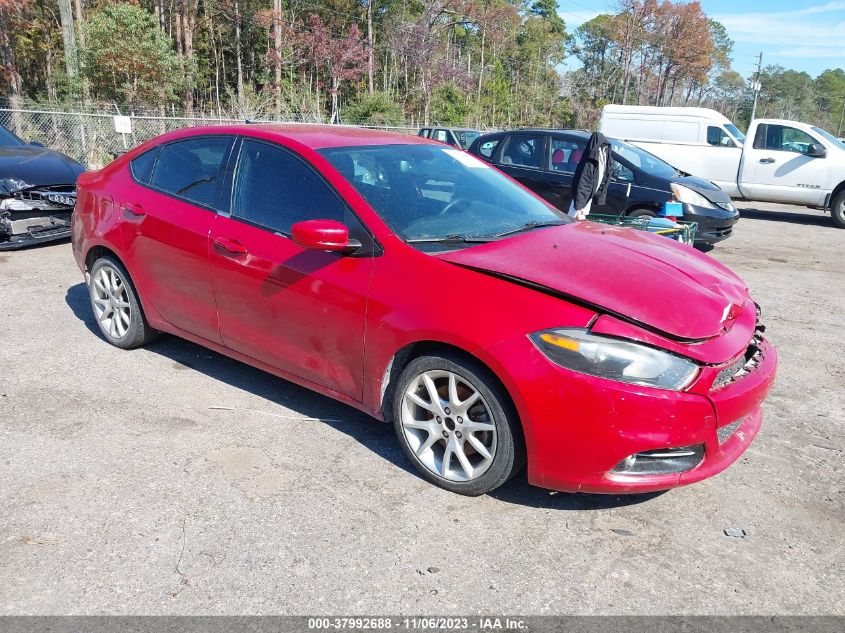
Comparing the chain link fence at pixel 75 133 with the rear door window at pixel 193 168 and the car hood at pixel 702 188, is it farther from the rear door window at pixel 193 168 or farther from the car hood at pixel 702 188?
the rear door window at pixel 193 168

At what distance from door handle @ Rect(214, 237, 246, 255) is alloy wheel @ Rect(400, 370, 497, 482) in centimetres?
135

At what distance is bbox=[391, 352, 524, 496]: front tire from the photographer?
3.00 metres

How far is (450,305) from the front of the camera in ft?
10.1

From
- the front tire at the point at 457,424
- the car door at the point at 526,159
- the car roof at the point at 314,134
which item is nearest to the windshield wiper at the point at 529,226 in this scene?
the front tire at the point at 457,424

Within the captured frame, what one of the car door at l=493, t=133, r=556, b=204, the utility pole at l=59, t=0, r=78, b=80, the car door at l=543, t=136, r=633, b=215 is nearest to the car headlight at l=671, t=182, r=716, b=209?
the car door at l=543, t=136, r=633, b=215

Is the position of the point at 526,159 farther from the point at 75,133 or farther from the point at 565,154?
the point at 75,133

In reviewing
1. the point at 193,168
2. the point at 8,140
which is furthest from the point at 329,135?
the point at 8,140

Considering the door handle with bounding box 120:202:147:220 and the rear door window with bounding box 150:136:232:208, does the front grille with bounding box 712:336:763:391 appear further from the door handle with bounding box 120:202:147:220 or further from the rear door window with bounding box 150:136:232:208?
the door handle with bounding box 120:202:147:220

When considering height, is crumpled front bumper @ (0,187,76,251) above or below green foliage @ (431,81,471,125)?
below

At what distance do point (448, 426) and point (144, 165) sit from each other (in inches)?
119

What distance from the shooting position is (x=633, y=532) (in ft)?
9.84

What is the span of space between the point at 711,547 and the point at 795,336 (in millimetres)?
3678

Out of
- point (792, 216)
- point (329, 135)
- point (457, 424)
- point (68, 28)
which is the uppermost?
point (68, 28)

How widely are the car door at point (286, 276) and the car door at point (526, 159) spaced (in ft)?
20.0
